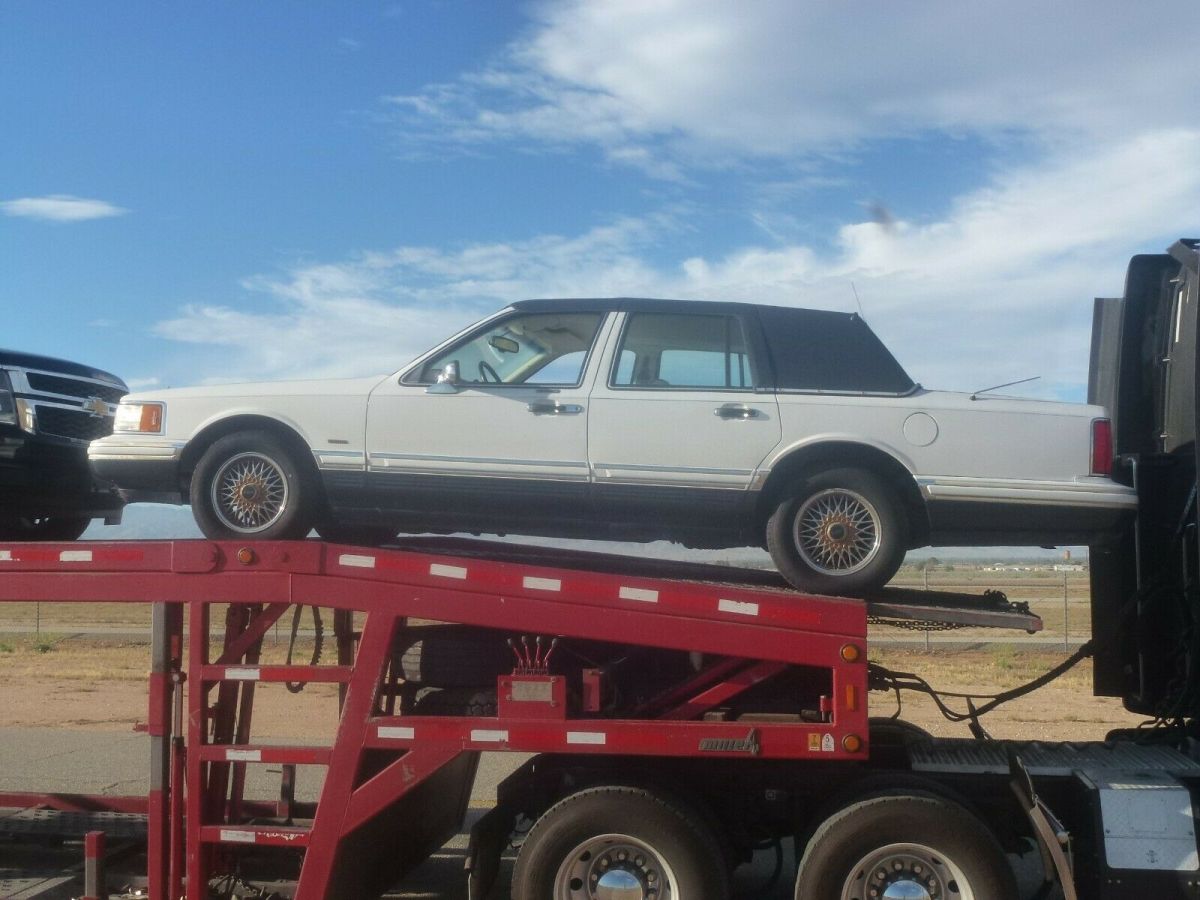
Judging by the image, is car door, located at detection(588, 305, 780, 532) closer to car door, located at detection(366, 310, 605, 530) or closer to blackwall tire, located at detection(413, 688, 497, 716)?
car door, located at detection(366, 310, 605, 530)

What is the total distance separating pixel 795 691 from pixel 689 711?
54 cm

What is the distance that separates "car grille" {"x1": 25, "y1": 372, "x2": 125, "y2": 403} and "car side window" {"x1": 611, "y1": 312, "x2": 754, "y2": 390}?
151 inches

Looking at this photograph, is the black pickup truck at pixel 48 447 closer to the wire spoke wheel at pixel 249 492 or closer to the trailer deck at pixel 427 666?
the trailer deck at pixel 427 666

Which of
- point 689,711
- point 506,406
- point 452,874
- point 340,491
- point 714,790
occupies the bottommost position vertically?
point 452,874

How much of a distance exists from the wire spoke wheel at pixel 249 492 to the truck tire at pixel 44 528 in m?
1.98

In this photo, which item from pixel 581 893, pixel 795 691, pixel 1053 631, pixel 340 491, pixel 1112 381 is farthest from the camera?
pixel 1053 631

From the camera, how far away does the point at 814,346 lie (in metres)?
5.89

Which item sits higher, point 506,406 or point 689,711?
point 506,406

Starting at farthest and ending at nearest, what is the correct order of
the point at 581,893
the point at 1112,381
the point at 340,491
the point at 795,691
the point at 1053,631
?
the point at 1053,631, the point at 1112,381, the point at 340,491, the point at 795,691, the point at 581,893

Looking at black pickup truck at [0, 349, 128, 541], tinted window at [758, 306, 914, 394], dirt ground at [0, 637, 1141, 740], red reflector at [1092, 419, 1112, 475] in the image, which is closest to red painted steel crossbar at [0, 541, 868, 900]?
tinted window at [758, 306, 914, 394]

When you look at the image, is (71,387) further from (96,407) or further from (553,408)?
(553,408)

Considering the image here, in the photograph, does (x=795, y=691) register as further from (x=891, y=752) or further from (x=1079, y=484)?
(x=1079, y=484)

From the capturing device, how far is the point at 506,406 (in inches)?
230

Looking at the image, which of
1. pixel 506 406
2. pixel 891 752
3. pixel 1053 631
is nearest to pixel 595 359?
pixel 506 406
